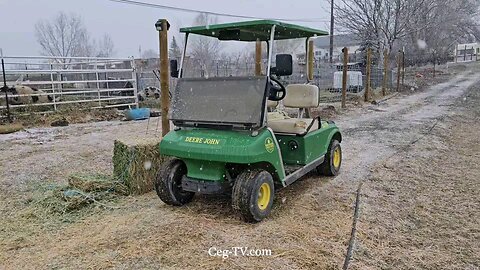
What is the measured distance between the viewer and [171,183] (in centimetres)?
367

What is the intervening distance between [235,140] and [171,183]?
2.67ft

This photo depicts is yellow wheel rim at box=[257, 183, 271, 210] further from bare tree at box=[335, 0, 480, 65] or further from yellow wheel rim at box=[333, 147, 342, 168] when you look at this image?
bare tree at box=[335, 0, 480, 65]

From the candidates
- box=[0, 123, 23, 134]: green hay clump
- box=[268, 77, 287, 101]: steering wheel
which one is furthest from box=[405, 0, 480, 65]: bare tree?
box=[268, 77, 287, 101]: steering wheel

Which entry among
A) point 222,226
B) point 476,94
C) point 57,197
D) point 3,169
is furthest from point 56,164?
point 476,94

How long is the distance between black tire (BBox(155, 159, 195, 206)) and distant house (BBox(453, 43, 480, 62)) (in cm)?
3872

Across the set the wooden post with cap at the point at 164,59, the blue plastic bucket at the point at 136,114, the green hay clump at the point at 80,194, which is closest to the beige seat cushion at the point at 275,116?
the wooden post with cap at the point at 164,59

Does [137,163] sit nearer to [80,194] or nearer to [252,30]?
[80,194]

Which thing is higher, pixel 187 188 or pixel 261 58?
pixel 261 58

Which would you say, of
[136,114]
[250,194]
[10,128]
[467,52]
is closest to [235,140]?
[250,194]

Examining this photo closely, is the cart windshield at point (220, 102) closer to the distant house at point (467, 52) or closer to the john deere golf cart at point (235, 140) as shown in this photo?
the john deere golf cart at point (235, 140)

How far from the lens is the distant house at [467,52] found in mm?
37219

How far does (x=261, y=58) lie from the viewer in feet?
22.9

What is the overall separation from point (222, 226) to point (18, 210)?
2044mm

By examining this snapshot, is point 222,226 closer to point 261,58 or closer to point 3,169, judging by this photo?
point 3,169
